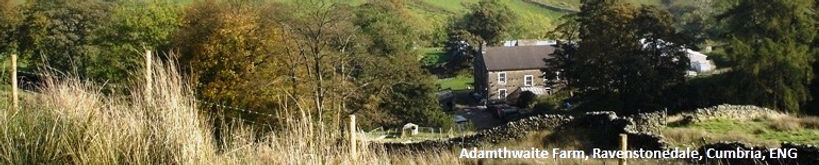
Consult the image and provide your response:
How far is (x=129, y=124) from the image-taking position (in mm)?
4406

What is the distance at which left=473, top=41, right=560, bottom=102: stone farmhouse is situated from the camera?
5150 cm

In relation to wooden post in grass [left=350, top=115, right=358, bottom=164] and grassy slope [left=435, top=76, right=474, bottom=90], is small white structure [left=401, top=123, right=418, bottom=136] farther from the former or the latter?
wooden post in grass [left=350, top=115, right=358, bottom=164]

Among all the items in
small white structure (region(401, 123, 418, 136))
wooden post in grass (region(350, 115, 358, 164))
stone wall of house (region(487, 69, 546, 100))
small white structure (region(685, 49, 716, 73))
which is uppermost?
wooden post in grass (region(350, 115, 358, 164))

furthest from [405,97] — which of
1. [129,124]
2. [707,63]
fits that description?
[129,124]

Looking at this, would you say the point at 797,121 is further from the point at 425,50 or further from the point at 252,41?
the point at 425,50

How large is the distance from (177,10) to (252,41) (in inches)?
698

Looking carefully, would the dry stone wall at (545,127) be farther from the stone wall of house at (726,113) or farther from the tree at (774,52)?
the tree at (774,52)

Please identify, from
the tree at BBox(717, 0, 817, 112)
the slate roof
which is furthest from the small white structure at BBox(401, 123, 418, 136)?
the slate roof

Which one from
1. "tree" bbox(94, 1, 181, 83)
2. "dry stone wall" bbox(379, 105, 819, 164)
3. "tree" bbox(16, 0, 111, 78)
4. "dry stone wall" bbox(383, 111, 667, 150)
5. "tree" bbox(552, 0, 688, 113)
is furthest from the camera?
"tree" bbox(16, 0, 111, 78)

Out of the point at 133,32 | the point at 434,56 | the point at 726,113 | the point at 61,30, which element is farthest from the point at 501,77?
the point at 726,113

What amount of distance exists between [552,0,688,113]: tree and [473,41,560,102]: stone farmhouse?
1754 cm

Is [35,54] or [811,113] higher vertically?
[35,54]

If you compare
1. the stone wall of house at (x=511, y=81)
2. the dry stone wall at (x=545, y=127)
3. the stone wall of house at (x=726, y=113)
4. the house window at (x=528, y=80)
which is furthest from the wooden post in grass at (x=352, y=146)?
the house window at (x=528, y=80)

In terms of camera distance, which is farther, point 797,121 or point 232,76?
point 232,76
